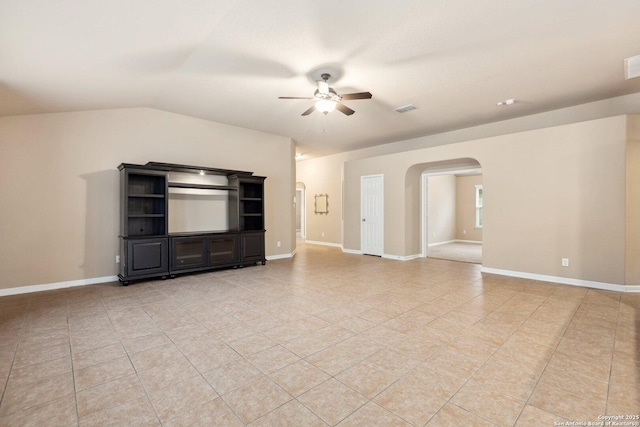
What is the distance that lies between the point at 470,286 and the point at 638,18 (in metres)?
3.66

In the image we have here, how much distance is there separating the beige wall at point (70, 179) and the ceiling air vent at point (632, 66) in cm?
686

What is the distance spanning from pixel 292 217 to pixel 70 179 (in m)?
4.51

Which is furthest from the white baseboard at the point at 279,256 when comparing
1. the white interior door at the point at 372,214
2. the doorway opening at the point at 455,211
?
the doorway opening at the point at 455,211

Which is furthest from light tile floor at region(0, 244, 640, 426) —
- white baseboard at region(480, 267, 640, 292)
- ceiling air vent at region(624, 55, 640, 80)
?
ceiling air vent at region(624, 55, 640, 80)

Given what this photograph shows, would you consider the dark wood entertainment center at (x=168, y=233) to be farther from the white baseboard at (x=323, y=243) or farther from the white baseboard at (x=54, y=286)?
the white baseboard at (x=323, y=243)

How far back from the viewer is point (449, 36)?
3135 mm

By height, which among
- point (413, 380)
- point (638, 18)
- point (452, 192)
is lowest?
point (413, 380)

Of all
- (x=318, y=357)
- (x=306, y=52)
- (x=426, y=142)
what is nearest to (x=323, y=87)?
(x=306, y=52)

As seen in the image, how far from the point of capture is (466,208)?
1069cm

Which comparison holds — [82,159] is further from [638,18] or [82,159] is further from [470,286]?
[638,18]

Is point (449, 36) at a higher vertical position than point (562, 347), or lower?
higher

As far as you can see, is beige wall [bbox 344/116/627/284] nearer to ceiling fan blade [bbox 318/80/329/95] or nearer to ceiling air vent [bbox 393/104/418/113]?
ceiling air vent [bbox 393/104/418/113]

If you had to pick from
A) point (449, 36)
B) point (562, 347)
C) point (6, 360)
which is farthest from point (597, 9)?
point (6, 360)

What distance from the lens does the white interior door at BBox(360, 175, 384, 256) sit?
7.57 meters
